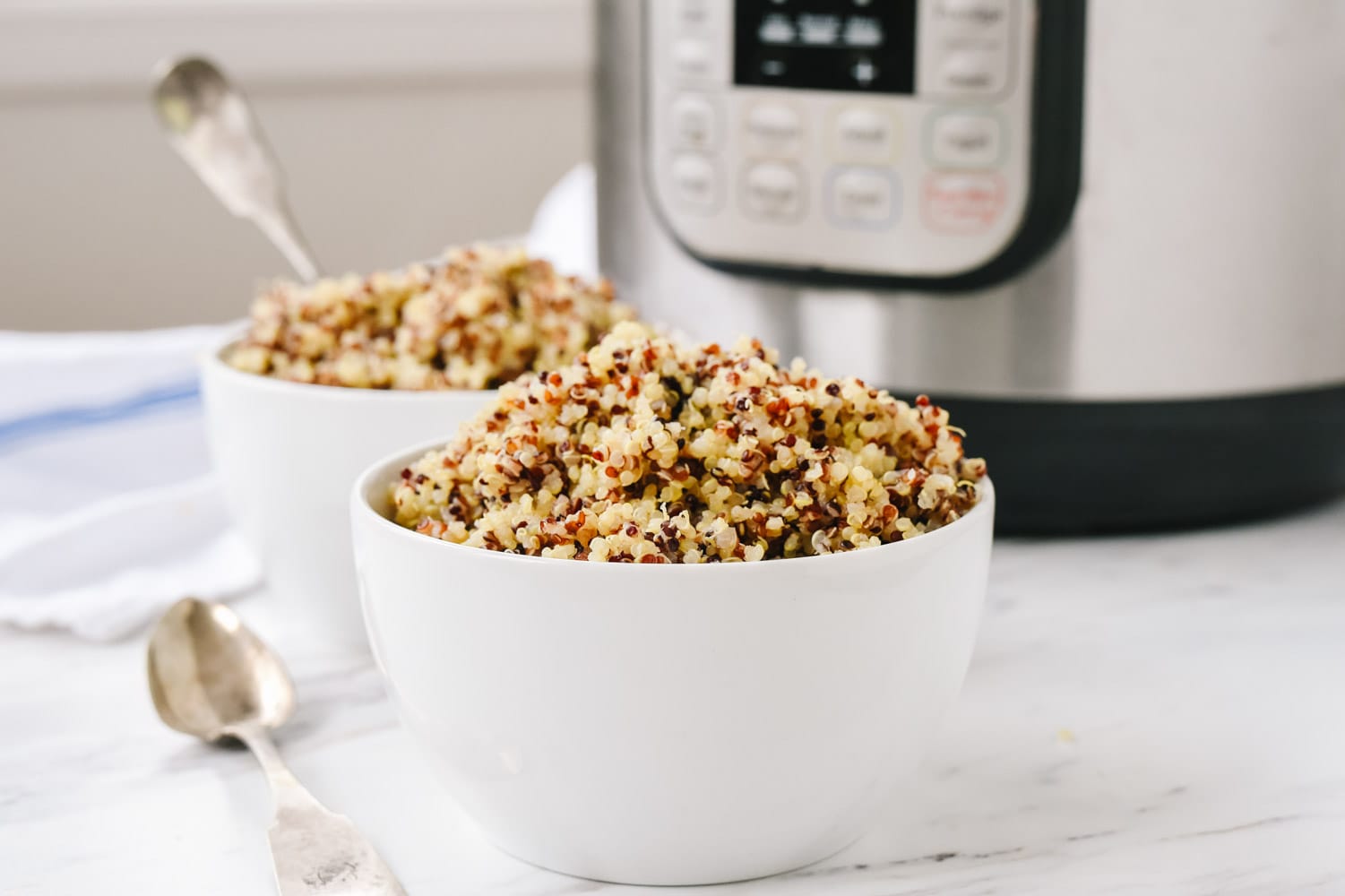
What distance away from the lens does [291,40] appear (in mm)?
1711

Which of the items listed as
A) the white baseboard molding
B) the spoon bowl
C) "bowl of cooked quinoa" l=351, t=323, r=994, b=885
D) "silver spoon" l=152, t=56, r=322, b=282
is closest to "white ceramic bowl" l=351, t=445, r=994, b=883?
"bowl of cooked quinoa" l=351, t=323, r=994, b=885

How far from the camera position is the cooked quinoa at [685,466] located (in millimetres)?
407

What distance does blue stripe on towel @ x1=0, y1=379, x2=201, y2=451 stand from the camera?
0.86 m

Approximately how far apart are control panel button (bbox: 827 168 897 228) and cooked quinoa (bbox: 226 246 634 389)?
11cm

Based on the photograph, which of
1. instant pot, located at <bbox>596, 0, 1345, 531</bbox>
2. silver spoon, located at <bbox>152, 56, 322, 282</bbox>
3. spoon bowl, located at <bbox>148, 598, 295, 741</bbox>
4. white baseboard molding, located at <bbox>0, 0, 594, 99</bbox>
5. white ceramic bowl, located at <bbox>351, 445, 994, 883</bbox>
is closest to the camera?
white ceramic bowl, located at <bbox>351, 445, 994, 883</bbox>

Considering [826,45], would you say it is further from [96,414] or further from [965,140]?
[96,414]

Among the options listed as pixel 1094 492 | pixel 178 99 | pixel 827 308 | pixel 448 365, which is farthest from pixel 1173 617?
pixel 178 99

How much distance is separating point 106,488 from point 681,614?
0.57 meters

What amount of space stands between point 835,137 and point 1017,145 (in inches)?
3.1

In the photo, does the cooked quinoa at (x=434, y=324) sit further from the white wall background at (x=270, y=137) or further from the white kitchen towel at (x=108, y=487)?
the white wall background at (x=270, y=137)

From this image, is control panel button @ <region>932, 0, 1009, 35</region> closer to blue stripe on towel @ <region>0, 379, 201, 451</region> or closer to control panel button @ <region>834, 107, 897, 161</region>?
control panel button @ <region>834, 107, 897, 161</region>

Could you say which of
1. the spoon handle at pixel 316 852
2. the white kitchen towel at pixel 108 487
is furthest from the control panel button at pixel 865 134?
the spoon handle at pixel 316 852

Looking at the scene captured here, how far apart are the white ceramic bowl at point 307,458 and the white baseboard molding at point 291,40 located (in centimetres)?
114

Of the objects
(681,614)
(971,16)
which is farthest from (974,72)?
(681,614)
